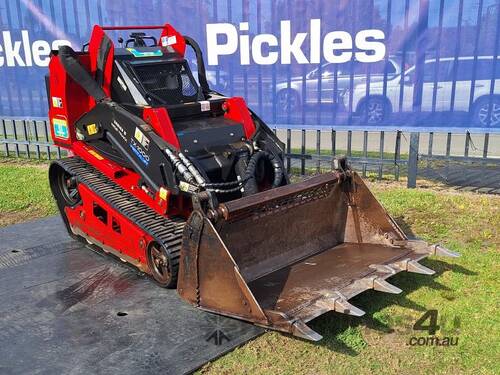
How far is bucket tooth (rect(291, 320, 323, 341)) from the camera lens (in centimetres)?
316

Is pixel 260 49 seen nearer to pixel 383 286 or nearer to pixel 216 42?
pixel 216 42

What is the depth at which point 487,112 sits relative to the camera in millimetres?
6473

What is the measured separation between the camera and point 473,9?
20.7ft

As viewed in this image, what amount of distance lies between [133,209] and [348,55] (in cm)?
376

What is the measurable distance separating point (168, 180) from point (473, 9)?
432 centimetres

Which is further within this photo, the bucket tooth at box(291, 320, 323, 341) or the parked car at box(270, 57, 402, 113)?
the parked car at box(270, 57, 402, 113)

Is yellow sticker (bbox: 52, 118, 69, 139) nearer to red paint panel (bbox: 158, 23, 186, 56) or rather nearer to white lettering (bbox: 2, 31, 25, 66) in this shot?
red paint panel (bbox: 158, 23, 186, 56)

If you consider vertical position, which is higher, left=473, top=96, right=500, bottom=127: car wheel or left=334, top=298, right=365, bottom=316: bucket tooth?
left=473, top=96, right=500, bottom=127: car wheel

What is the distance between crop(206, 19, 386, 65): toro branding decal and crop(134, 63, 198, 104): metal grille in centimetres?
229

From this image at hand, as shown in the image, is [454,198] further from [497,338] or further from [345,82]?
[497,338]

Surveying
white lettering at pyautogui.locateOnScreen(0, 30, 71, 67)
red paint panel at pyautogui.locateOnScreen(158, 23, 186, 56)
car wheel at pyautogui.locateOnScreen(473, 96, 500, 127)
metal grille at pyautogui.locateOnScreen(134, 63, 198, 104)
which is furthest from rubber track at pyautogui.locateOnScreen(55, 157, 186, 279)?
white lettering at pyautogui.locateOnScreen(0, 30, 71, 67)

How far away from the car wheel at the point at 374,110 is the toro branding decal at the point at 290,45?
1.68 ft

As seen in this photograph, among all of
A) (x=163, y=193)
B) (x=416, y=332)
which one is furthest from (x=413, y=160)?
(x=163, y=193)

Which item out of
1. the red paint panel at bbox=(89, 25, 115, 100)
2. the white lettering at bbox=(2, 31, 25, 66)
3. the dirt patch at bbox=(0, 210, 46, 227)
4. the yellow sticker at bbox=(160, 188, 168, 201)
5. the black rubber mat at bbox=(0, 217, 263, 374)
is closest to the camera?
the black rubber mat at bbox=(0, 217, 263, 374)
